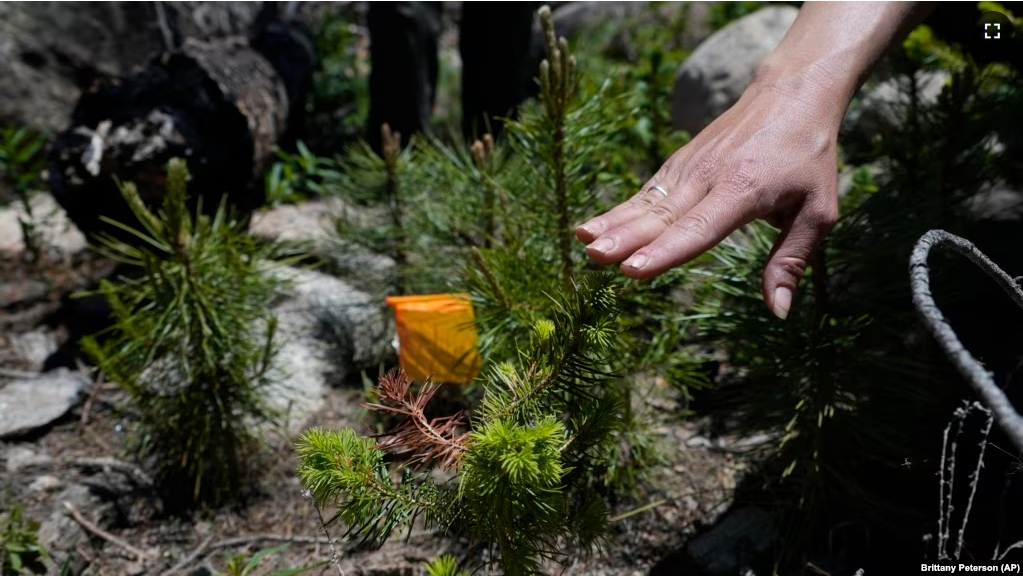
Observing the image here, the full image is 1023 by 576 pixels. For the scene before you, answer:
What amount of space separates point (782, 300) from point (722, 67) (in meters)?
3.44

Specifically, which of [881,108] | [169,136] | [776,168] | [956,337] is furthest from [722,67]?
[956,337]

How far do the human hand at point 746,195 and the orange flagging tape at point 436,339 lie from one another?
685 mm

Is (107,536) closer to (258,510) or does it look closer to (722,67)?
(258,510)

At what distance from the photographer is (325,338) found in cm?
279

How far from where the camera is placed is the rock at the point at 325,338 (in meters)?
2.62

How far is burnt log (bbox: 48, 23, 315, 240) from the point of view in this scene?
2859 mm

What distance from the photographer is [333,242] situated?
2.68 m

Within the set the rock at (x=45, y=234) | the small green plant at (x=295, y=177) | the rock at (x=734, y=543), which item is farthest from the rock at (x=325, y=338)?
the rock at (x=45, y=234)

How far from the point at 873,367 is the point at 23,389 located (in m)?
2.56

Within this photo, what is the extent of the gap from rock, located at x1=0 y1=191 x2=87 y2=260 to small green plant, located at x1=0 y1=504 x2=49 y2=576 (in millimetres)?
1782

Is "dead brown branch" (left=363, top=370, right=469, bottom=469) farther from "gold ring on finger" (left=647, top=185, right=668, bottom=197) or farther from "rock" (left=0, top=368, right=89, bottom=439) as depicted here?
"rock" (left=0, top=368, right=89, bottom=439)

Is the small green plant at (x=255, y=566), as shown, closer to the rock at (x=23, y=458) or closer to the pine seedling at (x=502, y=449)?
the pine seedling at (x=502, y=449)

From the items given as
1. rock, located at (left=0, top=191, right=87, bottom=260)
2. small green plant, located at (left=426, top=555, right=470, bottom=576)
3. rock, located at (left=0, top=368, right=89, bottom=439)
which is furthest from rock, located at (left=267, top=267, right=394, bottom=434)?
small green plant, located at (left=426, top=555, right=470, bottom=576)

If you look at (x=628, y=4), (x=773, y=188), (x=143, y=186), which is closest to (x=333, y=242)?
(x=143, y=186)
